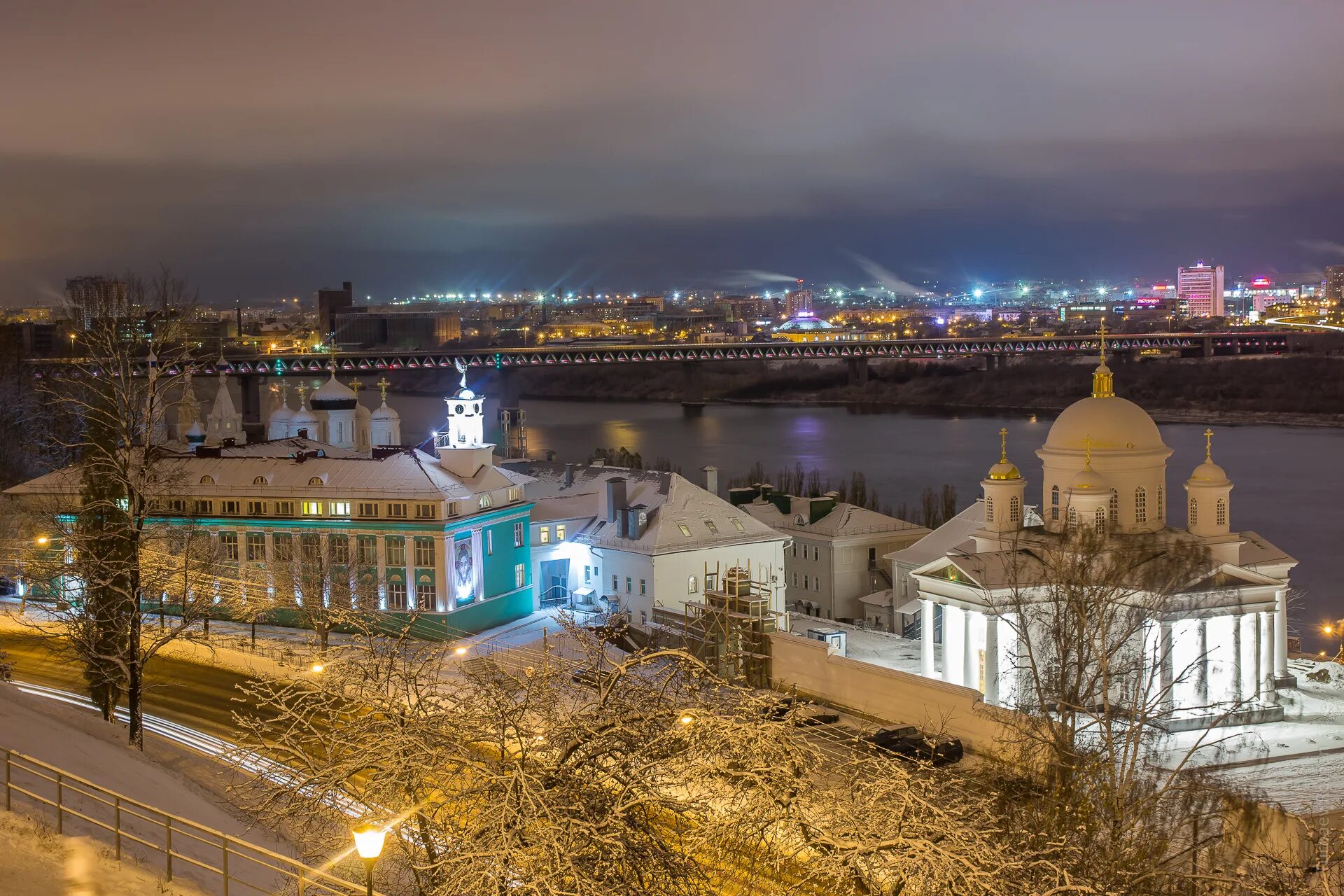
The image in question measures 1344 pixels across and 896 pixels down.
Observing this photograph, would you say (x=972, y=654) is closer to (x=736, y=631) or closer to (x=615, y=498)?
(x=736, y=631)

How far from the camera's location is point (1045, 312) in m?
117

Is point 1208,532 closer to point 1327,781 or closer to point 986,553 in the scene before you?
point 986,553

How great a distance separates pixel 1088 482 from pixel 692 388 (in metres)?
47.1

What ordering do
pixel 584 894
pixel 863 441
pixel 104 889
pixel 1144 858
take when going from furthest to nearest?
1. pixel 863 441
2. pixel 1144 858
3. pixel 104 889
4. pixel 584 894

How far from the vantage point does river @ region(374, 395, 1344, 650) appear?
1095 inches

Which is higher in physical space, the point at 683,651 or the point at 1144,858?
the point at 683,651

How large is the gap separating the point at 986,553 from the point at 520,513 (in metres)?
5.90

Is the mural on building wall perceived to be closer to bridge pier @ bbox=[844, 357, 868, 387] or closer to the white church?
the white church

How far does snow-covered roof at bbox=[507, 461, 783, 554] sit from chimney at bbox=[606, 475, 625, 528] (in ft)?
0.24

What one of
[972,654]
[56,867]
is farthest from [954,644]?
[56,867]

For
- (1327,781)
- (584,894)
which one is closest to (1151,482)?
(1327,781)

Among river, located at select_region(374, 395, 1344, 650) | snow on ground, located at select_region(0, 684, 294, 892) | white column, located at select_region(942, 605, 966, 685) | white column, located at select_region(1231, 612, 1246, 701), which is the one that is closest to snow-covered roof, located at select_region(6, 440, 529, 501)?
white column, located at select_region(942, 605, 966, 685)

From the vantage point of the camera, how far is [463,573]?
1634cm

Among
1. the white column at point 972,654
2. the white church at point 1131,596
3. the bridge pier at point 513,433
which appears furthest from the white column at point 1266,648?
the bridge pier at point 513,433
